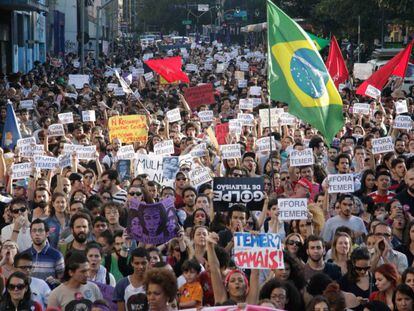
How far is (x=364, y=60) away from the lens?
178ft

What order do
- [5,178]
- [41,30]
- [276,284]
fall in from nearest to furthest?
1. [276,284]
2. [5,178]
3. [41,30]

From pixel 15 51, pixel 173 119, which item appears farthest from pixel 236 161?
pixel 15 51

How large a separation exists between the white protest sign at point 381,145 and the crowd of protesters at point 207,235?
0.13 metres

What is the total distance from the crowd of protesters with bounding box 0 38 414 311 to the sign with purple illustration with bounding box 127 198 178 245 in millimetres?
88

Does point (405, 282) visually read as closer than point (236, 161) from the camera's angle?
Yes

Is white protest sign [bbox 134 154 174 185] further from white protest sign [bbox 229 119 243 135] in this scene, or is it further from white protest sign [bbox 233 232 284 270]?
white protest sign [bbox 233 232 284 270]

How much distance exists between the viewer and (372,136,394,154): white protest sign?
16375 millimetres

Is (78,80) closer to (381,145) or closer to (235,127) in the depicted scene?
(235,127)

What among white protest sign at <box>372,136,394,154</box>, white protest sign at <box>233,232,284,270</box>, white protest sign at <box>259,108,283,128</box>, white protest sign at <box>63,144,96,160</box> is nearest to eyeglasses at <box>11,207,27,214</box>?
white protest sign at <box>233,232,284,270</box>

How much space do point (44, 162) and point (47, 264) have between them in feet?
→ 14.3

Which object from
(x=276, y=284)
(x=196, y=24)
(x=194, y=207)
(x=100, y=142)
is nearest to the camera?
(x=276, y=284)

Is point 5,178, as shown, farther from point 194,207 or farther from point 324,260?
point 324,260

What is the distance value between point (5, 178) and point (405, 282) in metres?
7.05

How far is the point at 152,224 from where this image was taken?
11.4 metres
